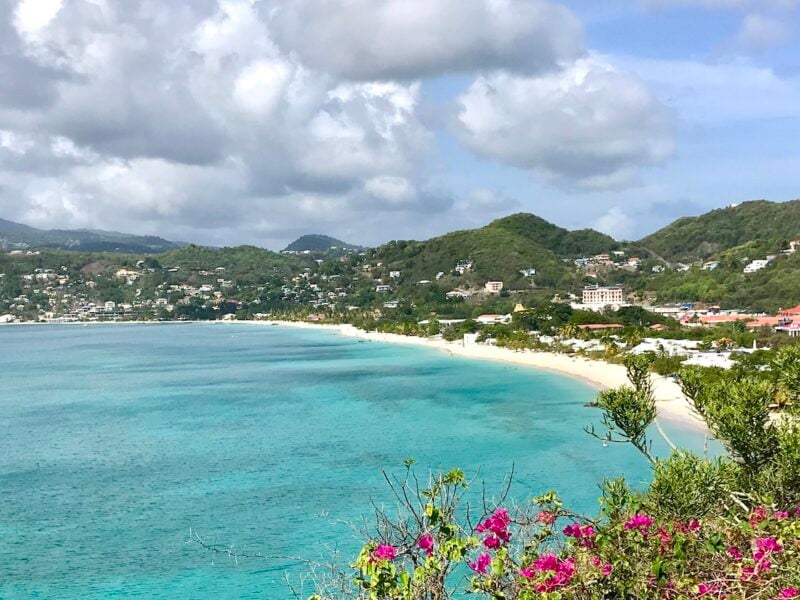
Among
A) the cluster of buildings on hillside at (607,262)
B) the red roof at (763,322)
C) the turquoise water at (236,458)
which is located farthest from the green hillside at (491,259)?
the turquoise water at (236,458)

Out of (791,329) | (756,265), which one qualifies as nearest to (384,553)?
(791,329)

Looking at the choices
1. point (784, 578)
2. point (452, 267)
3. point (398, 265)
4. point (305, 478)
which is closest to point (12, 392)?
point (305, 478)

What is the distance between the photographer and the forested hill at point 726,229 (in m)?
154

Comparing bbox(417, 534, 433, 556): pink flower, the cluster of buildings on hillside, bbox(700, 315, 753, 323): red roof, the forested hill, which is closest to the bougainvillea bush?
bbox(417, 534, 433, 556): pink flower

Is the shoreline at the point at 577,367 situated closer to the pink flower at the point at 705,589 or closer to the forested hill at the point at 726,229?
the pink flower at the point at 705,589

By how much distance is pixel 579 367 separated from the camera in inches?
2581

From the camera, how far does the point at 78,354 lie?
3922 inches

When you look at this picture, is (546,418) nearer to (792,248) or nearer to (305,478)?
(305,478)

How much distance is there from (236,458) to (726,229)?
15940 centimetres

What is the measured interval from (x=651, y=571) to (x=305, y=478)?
23.8m

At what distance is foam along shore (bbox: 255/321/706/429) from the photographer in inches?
1653

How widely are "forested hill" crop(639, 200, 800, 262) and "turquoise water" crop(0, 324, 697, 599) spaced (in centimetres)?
10600

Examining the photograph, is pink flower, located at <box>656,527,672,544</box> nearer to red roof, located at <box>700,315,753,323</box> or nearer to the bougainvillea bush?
the bougainvillea bush

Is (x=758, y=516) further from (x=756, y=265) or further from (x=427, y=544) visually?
(x=756, y=265)
